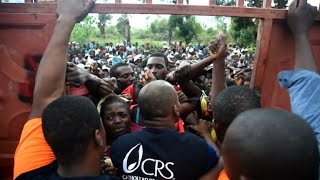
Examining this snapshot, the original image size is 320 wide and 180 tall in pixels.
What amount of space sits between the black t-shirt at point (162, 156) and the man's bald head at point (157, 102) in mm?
95

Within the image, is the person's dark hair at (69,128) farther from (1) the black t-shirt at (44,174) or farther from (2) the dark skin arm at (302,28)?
(2) the dark skin arm at (302,28)

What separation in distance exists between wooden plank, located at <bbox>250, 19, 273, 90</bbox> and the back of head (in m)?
1.26

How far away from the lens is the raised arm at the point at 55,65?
5.97 feet

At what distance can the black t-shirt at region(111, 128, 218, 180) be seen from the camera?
5.68 ft

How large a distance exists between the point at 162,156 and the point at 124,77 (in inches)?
88.9

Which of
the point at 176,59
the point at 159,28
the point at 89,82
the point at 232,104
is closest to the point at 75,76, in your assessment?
the point at 89,82

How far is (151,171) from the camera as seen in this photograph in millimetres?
1737

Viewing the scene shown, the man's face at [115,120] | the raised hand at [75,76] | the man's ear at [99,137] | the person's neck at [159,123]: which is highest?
the raised hand at [75,76]

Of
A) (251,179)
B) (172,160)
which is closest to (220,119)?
(172,160)

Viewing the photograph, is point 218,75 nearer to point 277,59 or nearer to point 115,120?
point 277,59

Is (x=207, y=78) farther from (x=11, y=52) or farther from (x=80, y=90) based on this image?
(x=11, y=52)

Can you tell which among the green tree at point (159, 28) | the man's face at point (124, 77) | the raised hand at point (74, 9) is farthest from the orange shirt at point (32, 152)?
the green tree at point (159, 28)

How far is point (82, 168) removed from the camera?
1.55 metres

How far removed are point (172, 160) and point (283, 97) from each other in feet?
3.53
